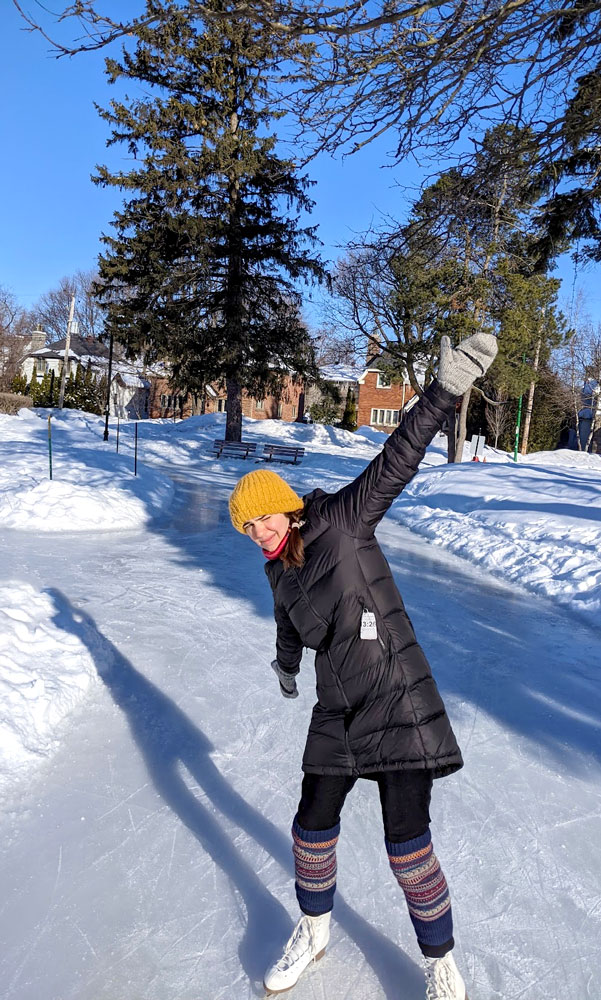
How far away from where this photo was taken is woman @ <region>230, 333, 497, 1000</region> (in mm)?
1869

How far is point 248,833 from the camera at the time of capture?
9.05ft

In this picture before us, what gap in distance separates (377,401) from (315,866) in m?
42.6

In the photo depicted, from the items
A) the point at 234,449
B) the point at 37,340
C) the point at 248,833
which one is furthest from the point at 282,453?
the point at 37,340

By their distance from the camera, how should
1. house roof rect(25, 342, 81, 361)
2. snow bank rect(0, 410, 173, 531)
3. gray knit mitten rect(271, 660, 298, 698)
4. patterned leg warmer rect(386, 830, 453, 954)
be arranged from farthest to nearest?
house roof rect(25, 342, 81, 361)
snow bank rect(0, 410, 173, 531)
gray knit mitten rect(271, 660, 298, 698)
patterned leg warmer rect(386, 830, 453, 954)

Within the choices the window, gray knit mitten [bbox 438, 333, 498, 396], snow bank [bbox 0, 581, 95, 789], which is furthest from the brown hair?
the window

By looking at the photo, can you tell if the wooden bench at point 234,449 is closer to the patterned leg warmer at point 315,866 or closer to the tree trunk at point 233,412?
the tree trunk at point 233,412

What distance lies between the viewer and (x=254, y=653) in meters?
4.73

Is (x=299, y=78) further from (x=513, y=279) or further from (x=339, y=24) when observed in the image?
(x=513, y=279)

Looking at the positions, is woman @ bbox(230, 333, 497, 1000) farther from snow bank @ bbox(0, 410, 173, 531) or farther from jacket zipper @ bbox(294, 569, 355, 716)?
snow bank @ bbox(0, 410, 173, 531)

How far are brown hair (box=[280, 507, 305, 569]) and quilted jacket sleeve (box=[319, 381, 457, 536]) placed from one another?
100mm

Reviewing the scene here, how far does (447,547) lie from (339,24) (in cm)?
645

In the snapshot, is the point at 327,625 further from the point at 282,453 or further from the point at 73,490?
the point at 282,453

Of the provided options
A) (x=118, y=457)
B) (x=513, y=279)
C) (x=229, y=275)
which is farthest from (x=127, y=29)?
(x=229, y=275)

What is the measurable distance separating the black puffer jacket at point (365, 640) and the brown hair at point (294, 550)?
21 millimetres
